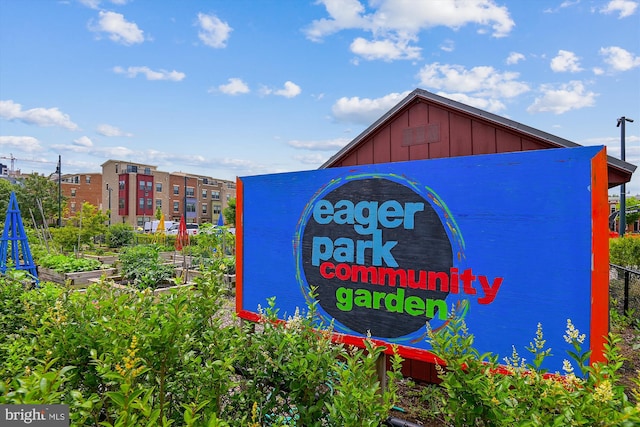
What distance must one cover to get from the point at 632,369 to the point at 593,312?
356 centimetres

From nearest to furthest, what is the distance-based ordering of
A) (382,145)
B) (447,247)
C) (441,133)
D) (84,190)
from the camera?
(447,247)
(441,133)
(382,145)
(84,190)

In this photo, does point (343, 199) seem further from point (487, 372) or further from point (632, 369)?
point (632, 369)

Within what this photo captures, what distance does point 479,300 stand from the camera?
108 inches

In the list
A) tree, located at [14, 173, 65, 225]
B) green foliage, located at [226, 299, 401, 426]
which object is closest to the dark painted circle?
green foliage, located at [226, 299, 401, 426]

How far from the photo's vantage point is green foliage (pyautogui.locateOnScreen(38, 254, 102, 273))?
11.1 meters

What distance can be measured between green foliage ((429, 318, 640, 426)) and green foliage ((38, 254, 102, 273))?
12.4m

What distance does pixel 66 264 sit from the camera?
1128 cm

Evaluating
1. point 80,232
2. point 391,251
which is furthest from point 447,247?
point 80,232

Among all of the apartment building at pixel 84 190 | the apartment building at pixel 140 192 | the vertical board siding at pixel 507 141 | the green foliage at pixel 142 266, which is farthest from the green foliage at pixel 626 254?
the apartment building at pixel 84 190

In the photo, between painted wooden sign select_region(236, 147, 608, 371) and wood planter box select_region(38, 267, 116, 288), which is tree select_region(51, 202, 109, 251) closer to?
wood planter box select_region(38, 267, 116, 288)

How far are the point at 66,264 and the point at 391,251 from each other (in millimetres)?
11730

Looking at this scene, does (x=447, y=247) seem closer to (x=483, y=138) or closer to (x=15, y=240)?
(x=483, y=138)

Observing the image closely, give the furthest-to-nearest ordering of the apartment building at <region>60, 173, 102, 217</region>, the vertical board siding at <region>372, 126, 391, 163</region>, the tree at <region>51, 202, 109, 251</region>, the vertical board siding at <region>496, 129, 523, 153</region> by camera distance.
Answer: the apartment building at <region>60, 173, 102, 217</region> → the tree at <region>51, 202, 109, 251</region> → the vertical board siding at <region>372, 126, 391, 163</region> → the vertical board siding at <region>496, 129, 523, 153</region>

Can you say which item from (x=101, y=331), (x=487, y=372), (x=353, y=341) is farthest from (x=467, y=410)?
(x=101, y=331)
